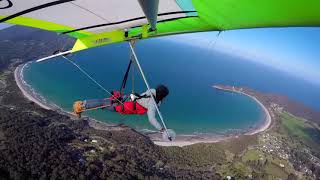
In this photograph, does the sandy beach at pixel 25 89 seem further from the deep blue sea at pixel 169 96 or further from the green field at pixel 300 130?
the green field at pixel 300 130

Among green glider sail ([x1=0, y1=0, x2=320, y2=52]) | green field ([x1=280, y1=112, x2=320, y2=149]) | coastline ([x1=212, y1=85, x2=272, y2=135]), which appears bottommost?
green field ([x1=280, y1=112, x2=320, y2=149])

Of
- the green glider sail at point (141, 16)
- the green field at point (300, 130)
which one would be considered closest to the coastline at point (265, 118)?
the green field at point (300, 130)

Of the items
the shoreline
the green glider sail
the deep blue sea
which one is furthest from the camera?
the deep blue sea

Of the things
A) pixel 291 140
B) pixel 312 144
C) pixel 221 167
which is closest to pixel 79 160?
pixel 221 167

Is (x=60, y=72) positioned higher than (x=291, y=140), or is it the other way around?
(x=60, y=72)

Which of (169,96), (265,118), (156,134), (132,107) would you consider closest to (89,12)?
(132,107)

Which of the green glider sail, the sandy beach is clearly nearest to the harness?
the green glider sail

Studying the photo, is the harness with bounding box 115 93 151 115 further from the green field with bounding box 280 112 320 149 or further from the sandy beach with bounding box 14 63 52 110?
the green field with bounding box 280 112 320 149

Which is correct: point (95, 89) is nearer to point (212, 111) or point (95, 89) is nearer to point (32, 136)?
point (32, 136)
